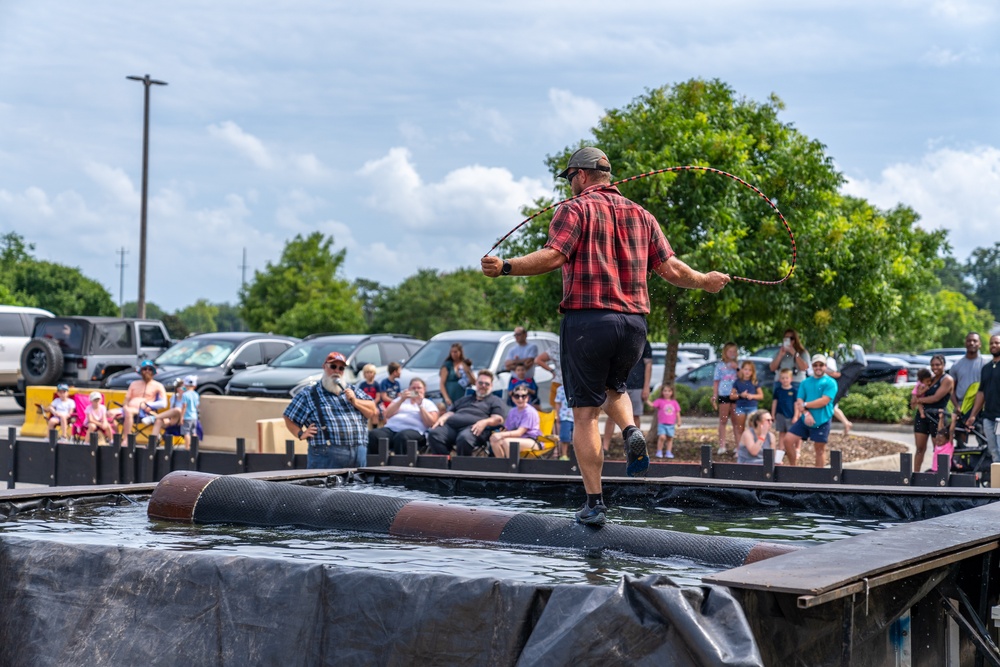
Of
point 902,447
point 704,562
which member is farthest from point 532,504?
point 902,447

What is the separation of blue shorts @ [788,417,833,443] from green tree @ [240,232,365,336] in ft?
129

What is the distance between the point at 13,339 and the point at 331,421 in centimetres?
2045

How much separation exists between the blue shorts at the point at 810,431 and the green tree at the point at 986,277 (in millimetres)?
127272

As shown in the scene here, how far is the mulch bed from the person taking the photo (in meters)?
17.6

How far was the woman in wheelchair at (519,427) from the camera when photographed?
14.0 metres

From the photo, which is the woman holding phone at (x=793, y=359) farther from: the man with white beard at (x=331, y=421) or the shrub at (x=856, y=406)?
the shrub at (x=856, y=406)

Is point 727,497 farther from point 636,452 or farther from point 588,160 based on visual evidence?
point 588,160

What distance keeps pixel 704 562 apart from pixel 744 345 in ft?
45.6

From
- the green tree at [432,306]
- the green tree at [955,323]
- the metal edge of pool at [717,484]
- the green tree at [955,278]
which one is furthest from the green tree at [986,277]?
the metal edge of pool at [717,484]

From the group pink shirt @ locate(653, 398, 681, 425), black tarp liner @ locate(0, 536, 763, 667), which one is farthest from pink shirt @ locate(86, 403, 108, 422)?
Result: black tarp liner @ locate(0, 536, 763, 667)

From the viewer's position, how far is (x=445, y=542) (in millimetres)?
6078

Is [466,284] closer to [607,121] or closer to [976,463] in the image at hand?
[607,121]

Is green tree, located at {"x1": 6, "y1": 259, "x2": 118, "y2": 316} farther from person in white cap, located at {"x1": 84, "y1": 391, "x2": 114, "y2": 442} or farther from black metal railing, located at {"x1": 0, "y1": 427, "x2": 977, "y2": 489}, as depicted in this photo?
black metal railing, located at {"x1": 0, "y1": 427, "x2": 977, "y2": 489}

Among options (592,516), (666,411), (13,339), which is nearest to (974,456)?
(666,411)
